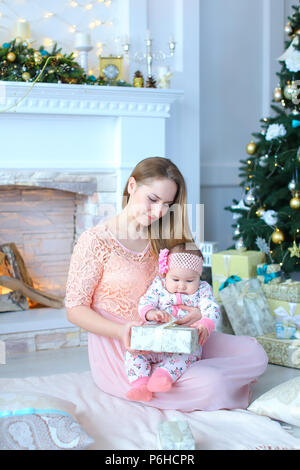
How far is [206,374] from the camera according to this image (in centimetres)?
209

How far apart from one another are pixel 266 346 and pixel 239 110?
6.54 ft

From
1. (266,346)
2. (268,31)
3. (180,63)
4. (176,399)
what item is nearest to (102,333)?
(176,399)

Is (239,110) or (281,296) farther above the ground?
(239,110)

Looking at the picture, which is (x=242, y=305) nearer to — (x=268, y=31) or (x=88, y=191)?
(x=88, y=191)

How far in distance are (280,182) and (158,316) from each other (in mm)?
1813

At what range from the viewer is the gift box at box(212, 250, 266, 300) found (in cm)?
341

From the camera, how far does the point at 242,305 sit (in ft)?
10.2

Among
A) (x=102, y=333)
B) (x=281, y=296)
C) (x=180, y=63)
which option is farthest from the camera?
(x=180, y=63)

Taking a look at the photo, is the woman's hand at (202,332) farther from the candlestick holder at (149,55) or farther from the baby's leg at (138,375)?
the candlestick holder at (149,55)

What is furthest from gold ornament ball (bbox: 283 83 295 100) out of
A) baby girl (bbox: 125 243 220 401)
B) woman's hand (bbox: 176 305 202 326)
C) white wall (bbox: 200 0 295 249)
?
woman's hand (bbox: 176 305 202 326)

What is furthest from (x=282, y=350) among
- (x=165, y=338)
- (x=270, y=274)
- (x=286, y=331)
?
(x=165, y=338)

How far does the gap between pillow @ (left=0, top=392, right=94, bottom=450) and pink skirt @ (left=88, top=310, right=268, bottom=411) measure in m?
0.46

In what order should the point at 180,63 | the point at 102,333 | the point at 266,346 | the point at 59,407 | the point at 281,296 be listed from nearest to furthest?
the point at 59,407, the point at 102,333, the point at 266,346, the point at 281,296, the point at 180,63

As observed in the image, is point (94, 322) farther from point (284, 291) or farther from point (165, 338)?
point (284, 291)
